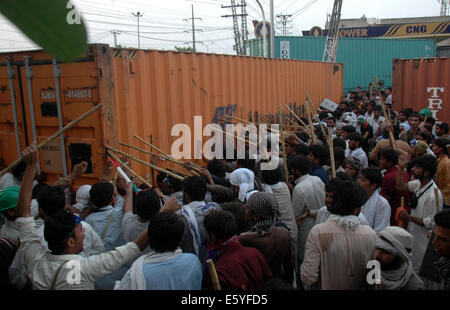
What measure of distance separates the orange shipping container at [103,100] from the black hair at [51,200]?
1.12m

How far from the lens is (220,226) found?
2312 mm

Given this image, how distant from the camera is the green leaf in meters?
0.36

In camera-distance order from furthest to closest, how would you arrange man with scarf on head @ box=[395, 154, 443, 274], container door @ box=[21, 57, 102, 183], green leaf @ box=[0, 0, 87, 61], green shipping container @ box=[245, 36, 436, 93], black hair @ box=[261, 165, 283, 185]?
1. green shipping container @ box=[245, 36, 436, 93]
2. container door @ box=[21, 57, 102, 183]
3. black hair @ box=[261, 165, 283, 185]
4. man with scarf on head @ box=[395, 154, 443, 274]
5. green leaf @ box=[0, 0, 87, 61]

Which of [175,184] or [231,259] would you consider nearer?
[231,259]

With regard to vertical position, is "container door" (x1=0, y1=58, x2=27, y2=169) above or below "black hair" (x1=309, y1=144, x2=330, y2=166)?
above

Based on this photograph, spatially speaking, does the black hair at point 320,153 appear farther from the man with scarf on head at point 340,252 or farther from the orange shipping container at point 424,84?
the orange shipping container at point 424,84

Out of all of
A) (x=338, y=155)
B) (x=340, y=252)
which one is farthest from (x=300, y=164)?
(x=340, y=252)

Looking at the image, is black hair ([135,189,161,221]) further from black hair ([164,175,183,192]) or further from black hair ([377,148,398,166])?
black hair ([377,148,398,166])

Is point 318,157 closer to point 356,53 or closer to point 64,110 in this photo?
point 64,110

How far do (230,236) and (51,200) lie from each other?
1.27m

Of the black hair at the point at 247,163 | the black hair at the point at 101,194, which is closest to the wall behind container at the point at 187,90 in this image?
the black hair at the point at 247,163

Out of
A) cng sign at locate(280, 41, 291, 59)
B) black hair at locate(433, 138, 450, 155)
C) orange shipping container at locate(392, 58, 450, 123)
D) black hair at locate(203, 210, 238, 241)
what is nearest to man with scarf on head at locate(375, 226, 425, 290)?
black hair at locate(203, 210, 238, 241)
